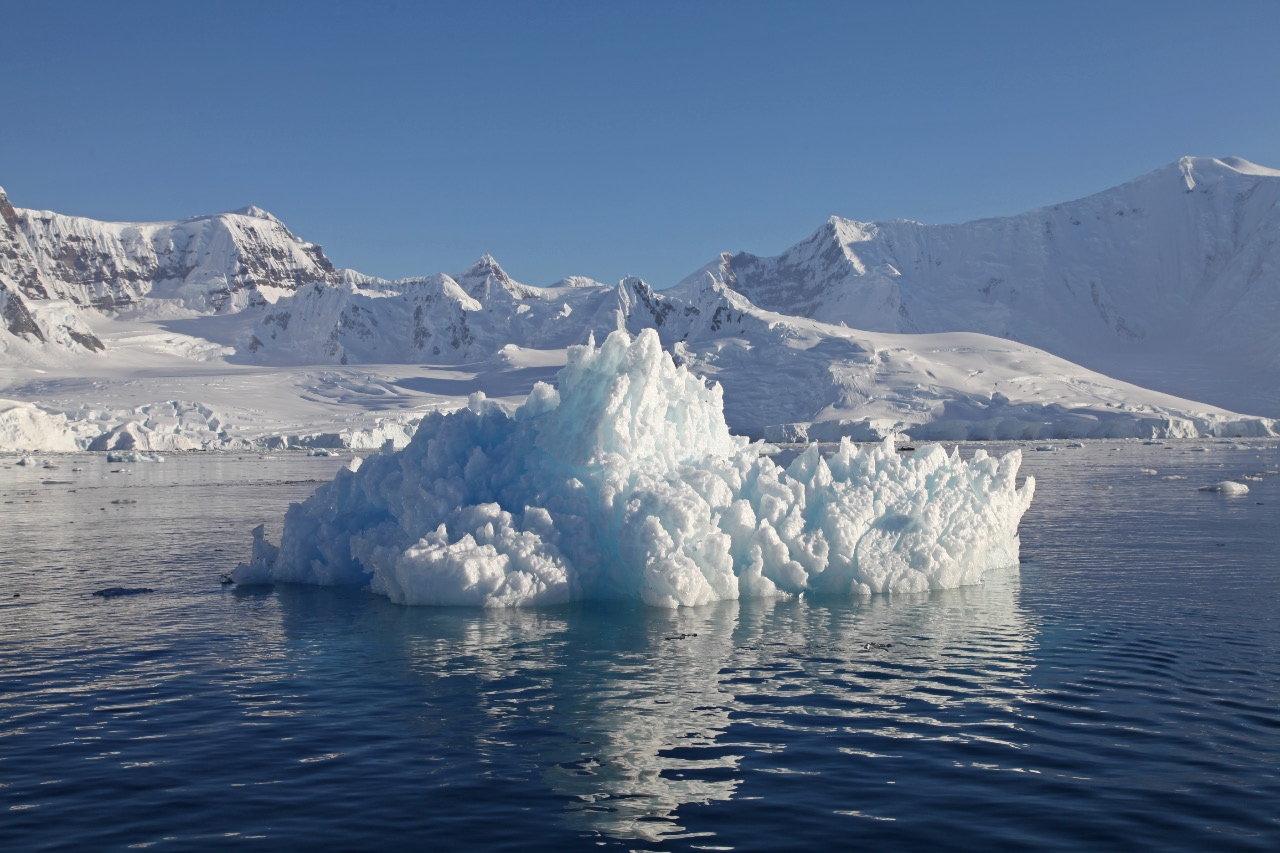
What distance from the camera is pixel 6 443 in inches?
4606

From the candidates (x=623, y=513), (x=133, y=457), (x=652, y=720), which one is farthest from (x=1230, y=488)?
(x=133, y=457)

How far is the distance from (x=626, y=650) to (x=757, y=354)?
162 m

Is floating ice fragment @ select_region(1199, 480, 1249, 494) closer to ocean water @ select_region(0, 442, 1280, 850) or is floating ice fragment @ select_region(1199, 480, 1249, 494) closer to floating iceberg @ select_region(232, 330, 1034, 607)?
ocean water @ select_region(0, 442, 1280, 850)

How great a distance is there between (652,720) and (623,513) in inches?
354

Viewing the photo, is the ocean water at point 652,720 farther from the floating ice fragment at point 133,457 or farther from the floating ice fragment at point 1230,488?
the floating ice fragment at point 133,457

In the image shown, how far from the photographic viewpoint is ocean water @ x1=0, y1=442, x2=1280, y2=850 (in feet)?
31.6

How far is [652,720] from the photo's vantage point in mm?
12922

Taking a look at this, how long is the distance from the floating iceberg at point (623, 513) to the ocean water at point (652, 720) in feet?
2.80

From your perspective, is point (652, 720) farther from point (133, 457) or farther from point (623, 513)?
point (133, 457)

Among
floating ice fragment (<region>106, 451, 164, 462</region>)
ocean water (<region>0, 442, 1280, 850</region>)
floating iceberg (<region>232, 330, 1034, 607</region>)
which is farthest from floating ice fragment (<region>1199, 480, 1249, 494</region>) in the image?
floating ice fragment (<region>106, 451, 164, 462</region>)

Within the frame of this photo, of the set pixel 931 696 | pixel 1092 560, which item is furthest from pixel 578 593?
pixel 1092 560

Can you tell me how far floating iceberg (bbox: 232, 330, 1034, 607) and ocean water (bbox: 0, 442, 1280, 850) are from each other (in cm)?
85

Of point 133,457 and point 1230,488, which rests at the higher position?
point 1230,488

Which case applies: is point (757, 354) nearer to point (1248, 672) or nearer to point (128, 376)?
point (128, 376)
